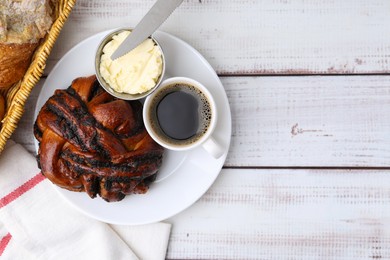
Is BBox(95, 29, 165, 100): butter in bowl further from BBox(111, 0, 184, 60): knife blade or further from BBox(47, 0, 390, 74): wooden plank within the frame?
BBox(47, 0, 390, 74): wooden plank

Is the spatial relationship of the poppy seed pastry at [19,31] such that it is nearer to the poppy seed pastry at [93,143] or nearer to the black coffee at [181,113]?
the poppy seed pastry at [93,143]

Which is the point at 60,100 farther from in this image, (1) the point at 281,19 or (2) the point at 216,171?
(1) the point at 281,19

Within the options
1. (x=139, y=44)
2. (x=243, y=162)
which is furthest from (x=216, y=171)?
(x=139, y=44)

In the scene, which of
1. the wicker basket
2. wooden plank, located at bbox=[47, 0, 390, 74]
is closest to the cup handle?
wooden plank, located at bbox=[47, 0, 390, 74]

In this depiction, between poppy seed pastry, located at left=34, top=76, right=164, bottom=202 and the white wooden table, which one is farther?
the white wooden table

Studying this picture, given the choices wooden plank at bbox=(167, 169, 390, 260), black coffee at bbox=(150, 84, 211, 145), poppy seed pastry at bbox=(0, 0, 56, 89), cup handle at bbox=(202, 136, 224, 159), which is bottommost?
wooden plank at bbox=(167, 169, 390, 260)

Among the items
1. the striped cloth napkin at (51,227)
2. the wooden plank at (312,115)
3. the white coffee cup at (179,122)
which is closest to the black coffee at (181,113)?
the white coffee cup at (179,122)
